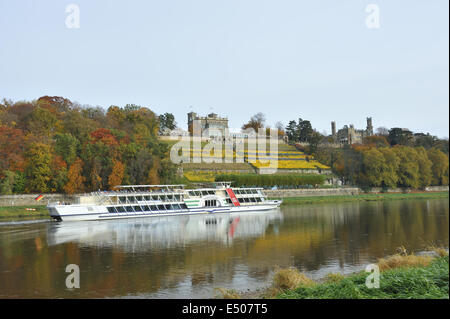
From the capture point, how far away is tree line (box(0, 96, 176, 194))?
44438mm

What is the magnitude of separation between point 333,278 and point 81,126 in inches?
1728

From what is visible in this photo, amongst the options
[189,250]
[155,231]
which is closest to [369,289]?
[189,250]

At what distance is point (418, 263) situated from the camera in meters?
Answer: 14.2

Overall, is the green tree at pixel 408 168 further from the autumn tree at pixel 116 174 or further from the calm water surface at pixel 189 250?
the autumn tree at pixel 116 174

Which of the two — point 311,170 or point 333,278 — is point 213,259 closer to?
point 333,278

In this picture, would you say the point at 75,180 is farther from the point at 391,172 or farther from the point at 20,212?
the point at 391,172

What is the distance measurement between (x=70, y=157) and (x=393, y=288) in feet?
136

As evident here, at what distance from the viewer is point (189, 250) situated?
21.5 m

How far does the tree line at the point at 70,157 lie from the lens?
146 ft

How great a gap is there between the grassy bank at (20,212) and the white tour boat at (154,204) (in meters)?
3.31

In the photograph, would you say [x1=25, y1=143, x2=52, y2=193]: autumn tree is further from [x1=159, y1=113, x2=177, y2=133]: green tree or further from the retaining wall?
[x1=159, y1=113, x2=177, y2=133]: green tree

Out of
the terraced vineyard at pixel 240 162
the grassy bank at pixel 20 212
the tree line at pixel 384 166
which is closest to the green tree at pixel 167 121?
the terraced vineyard at pixel 240 162
